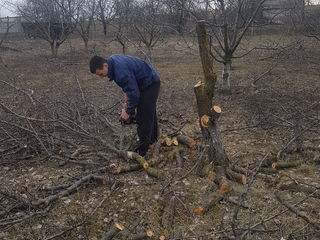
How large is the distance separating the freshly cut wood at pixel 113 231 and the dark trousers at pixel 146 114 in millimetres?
1525

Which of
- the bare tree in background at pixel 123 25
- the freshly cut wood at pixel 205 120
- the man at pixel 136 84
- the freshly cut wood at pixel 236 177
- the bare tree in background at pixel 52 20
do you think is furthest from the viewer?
the bare tree in background at pixel 52 20

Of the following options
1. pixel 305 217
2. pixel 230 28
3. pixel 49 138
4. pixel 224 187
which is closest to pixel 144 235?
pixel 224 187

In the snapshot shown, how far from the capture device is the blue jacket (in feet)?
13.1

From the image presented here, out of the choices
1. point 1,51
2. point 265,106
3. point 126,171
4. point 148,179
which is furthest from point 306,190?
point 1,51

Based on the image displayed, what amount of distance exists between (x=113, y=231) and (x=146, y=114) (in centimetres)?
174

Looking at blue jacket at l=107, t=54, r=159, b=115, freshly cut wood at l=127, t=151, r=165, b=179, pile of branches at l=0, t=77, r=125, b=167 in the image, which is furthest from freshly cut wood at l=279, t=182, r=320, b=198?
pile of branches at l=0, t=77, r=125, b=167

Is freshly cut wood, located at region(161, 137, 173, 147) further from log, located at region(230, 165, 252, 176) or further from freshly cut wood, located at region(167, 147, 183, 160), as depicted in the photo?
log, located at region(230, 165, 252, 176)

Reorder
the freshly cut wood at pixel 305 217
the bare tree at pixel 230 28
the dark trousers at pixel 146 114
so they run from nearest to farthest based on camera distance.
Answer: the freshly cut wood at pixel 305 217 → the dark trousers at pixel 146 114 → the bare tree at pixel 230 28

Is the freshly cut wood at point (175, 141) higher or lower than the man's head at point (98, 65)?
lower

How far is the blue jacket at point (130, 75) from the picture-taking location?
158 inches

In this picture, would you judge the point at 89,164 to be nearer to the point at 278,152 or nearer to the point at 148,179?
the point at 148,179

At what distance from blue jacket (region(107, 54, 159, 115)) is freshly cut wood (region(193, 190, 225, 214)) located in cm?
143

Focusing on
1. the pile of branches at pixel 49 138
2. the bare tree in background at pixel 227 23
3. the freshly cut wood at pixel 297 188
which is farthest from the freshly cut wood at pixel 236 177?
the bare tree in background at pixel 227 23

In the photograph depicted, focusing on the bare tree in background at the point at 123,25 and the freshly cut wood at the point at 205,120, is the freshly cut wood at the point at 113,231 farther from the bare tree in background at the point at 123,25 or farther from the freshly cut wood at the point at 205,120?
the bare tree in background at the point at 123,25
